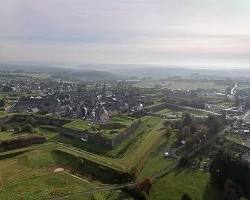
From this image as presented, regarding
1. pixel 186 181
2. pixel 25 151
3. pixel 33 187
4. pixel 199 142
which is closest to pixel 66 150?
pixel 25 151

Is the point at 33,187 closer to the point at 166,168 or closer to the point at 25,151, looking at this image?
the point at 25,151

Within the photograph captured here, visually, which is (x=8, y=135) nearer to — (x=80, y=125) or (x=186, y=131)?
(x=80, y=125)

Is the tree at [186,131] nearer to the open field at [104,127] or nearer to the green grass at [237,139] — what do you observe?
the green grass at [237,139]

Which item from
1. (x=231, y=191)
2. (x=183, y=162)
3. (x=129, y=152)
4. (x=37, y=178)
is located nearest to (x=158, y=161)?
(x=183, y=162)

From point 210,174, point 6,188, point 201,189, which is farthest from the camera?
point 210,174

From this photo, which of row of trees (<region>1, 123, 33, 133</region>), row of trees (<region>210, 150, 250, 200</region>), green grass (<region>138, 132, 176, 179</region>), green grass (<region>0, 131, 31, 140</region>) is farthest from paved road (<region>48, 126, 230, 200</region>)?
row of trees (<region>1, 123, 33, 133</region>)

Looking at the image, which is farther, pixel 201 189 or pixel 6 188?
pixel 201 189

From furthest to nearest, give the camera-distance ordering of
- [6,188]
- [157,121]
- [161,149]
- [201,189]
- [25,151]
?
1. [157,121]
2. [161,149]
3. [25,151]
4. [201,189]
5. [6,188]

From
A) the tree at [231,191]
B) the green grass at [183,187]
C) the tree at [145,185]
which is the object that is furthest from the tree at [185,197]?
the tree at [231,191]
